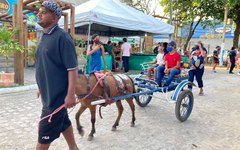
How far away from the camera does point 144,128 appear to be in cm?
488

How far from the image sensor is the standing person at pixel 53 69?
258 cm

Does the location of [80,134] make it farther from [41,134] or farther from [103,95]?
[41,134]

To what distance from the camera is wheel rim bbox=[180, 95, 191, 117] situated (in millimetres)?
5582

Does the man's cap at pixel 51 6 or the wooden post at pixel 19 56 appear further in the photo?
the wooden post at pixel 19 56

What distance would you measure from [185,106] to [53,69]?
147 inches

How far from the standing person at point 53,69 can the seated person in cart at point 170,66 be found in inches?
127

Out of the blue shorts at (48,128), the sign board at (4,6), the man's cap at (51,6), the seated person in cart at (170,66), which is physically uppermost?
the sign board at (4,6)

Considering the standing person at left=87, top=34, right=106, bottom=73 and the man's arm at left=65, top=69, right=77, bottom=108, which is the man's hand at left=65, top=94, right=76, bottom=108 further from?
the standing person at left=87, top=34, right=106, bottom=73

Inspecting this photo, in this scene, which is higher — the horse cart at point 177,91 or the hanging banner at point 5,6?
the hanging banner at point 5,6

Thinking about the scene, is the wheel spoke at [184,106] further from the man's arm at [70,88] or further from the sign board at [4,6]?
the sign board at [4,6]

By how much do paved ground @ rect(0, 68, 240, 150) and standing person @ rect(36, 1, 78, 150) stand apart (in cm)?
121

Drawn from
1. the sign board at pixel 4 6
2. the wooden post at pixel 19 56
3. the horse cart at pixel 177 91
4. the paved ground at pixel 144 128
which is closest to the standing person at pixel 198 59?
the paved ground at pixel 144 128

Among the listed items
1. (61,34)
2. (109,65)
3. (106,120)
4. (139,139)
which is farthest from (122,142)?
(109,65)

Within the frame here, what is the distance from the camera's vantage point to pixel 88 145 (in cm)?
396
